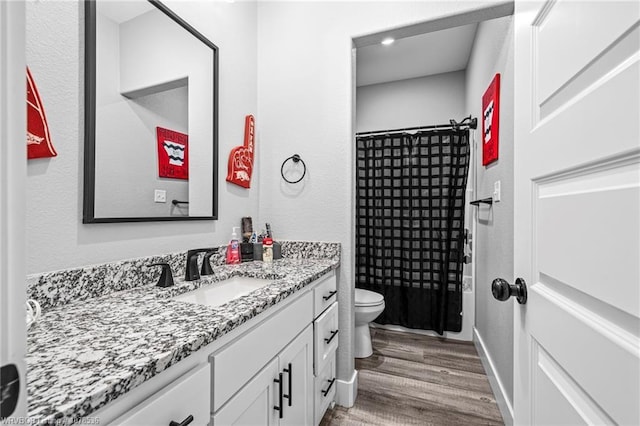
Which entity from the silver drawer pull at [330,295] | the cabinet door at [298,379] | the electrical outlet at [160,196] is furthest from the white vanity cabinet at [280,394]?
the electrical outlet at [160,196]

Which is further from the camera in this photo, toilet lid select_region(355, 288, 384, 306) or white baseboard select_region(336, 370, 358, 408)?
toilet lid select_region(355, 288, 384, 306)

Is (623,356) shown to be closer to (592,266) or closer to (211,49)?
(592,266)

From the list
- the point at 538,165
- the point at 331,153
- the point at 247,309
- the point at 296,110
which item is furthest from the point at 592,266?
the point at 296,110

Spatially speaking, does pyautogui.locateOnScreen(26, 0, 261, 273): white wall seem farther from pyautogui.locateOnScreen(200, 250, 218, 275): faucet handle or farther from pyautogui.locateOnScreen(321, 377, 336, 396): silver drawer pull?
pyautogui.locateOnScreen(321, 377, 336, 396): silver drawer pull

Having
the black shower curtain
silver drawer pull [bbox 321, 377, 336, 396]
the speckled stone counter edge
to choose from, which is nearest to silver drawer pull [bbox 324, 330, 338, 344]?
silver drawer pull [bbox 321, 377, 336, 396]

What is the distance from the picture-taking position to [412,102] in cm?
316

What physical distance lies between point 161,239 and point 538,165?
1357 millimetres

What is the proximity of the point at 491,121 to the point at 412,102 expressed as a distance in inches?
57.0

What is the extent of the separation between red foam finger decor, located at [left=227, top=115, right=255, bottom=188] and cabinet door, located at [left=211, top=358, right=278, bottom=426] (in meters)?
1.05

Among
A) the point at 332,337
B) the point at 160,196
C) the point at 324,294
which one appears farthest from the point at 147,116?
the point at 332,337

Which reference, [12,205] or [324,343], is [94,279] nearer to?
[12,205]

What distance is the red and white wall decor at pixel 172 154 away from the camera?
127cm

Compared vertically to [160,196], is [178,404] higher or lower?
lower

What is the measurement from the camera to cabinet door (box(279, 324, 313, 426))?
1.06 metres
